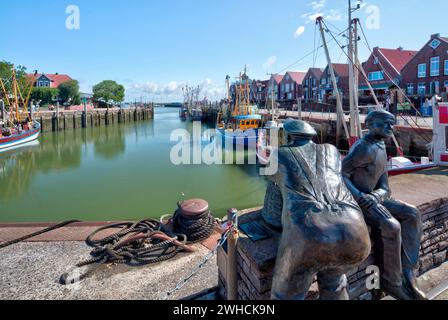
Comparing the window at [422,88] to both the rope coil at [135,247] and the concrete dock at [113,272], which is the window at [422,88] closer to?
the concrete dock at [113,272]

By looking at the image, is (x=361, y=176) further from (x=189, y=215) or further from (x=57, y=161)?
(x=57, y=161)

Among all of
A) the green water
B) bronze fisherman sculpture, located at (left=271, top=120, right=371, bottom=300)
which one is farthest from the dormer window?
bronze fisherman sculpture, located at (left=271, top=120, right=371, bottom=300)

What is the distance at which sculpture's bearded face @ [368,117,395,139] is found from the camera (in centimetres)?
262

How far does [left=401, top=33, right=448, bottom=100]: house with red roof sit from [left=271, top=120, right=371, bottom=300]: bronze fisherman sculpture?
34.1 metres

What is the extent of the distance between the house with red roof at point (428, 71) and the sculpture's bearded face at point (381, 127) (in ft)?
108

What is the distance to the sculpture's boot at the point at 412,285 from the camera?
2.61m

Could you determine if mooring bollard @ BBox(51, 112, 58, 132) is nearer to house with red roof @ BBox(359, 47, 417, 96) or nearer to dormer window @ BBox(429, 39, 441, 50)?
house with red roof @ BBox(359, 47, 417, 96)

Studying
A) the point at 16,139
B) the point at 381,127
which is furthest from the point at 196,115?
the point at 381,127

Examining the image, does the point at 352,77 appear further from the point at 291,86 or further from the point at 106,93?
the point at 106,93

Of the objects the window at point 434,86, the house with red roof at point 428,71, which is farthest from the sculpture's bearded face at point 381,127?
the window at point 434,86

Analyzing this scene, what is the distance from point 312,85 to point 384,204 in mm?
52421

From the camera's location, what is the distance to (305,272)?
1812 mm
